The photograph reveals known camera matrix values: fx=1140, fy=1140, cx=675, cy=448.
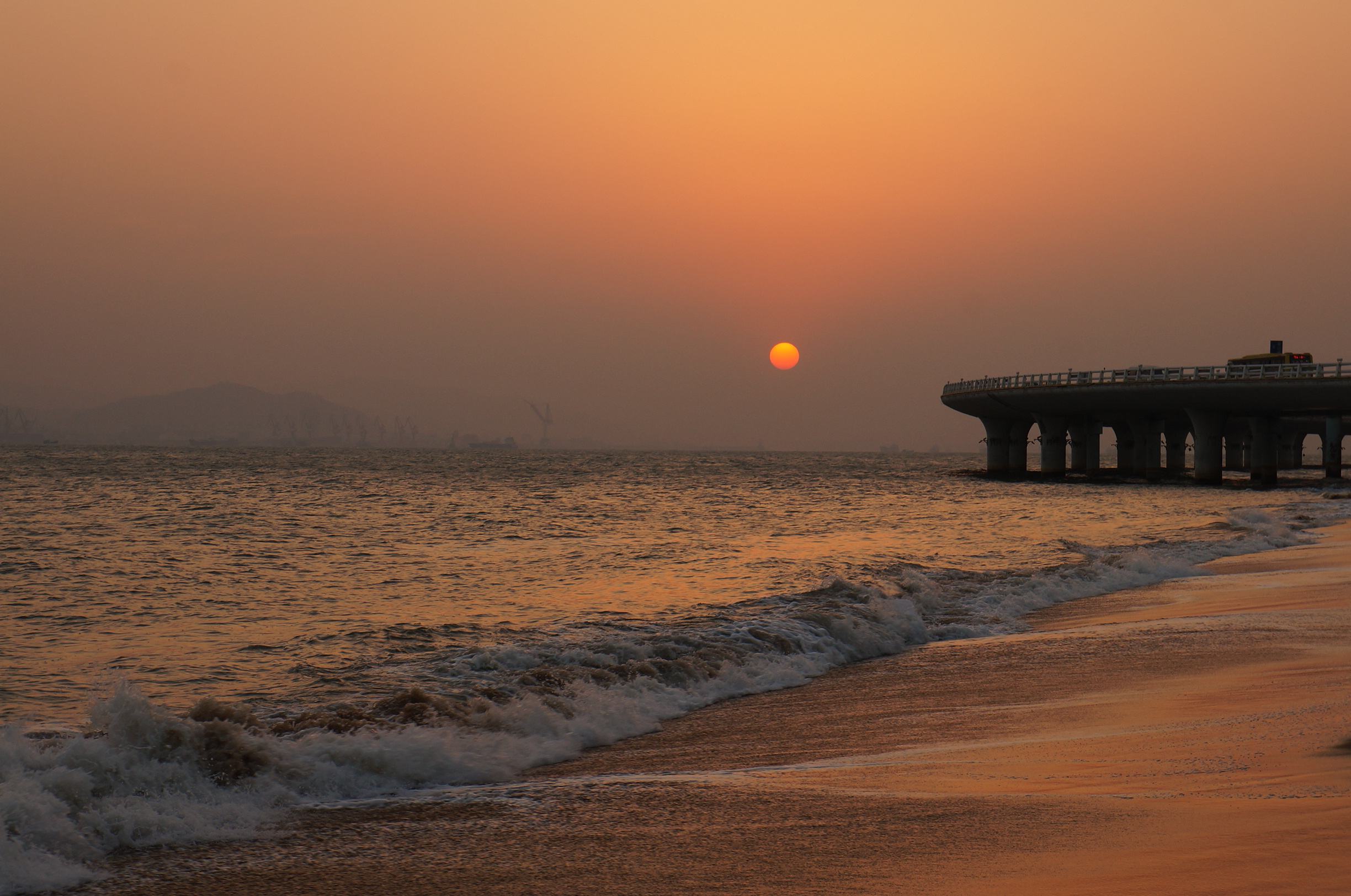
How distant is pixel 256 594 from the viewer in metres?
21.2

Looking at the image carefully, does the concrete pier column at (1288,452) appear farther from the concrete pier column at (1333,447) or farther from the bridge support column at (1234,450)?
the concrete pier column at (1333,447)

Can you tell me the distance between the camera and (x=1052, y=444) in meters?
106

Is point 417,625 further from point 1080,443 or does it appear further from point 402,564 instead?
point 1080,443

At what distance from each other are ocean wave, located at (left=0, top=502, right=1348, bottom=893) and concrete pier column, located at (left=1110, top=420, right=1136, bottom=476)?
91.4m

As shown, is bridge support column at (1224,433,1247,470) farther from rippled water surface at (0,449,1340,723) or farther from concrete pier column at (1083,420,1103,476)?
rippled water surface at (0,449,1340,723)

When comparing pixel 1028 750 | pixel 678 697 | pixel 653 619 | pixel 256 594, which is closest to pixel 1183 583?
pixel 653 619

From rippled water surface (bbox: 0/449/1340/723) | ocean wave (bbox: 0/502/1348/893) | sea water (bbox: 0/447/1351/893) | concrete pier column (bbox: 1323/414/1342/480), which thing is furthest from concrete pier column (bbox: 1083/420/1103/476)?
ocean wave (bbox: 0/502/1348/893)

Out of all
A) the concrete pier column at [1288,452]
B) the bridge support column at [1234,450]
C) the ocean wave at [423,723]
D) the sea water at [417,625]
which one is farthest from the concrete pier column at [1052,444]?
the ocean wave at [423,723]

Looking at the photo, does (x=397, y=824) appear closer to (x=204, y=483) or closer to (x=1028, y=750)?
(x=1028, y=750)

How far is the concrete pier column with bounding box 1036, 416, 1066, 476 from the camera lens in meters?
105

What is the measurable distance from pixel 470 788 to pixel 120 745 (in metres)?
2.58

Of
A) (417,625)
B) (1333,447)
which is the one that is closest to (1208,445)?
(1333,447)

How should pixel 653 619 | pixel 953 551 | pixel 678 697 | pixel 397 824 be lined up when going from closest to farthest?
pixel 397 824 → pixel 678 697 → pixel 653 619 → pixel 953 551

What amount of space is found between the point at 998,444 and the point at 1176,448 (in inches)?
695
